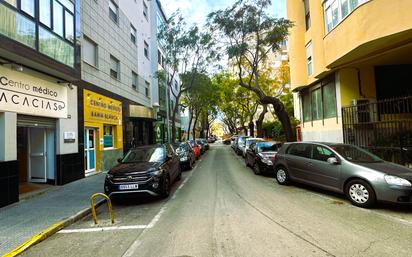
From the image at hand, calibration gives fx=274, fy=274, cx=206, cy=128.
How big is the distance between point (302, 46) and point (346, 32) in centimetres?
698

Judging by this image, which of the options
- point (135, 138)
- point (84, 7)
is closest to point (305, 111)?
point (135, 138)

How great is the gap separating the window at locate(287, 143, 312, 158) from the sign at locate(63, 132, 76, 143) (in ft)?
28.5

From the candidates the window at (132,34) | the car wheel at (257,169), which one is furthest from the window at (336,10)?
the window at (132,34)

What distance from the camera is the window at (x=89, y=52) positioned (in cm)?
→ 1324

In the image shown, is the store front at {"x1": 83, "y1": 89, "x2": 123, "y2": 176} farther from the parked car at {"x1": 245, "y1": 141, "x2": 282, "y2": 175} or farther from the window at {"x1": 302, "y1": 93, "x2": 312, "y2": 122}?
the window at {"x1": 302, "y1": 93, "x2": 312, "y2": 122}

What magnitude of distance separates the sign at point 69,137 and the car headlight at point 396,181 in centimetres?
1087

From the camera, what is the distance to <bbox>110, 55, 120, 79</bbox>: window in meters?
16.5

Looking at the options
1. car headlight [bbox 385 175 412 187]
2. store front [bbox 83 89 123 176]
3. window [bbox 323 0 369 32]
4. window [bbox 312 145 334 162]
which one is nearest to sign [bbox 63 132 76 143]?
store front [bbox 83 89 123 176]

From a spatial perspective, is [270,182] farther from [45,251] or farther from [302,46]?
[302,46]

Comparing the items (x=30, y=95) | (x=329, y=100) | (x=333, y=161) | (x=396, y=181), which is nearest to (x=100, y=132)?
(x=30, y=95)

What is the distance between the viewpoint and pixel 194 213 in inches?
247

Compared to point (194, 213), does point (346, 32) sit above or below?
above

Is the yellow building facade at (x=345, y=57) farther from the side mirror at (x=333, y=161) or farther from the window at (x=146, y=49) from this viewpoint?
the window at (x=146, y=49)

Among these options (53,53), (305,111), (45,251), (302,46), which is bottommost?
(45,251)
